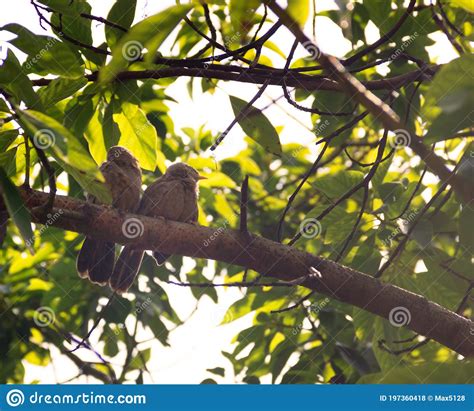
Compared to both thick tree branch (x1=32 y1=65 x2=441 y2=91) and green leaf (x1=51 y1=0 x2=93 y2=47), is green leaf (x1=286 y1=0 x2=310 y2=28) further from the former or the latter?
green leaf (x1=51 y1=0 x2=93 y2=47)

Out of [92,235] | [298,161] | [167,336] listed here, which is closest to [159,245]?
[92,235]

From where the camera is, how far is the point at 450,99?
1.21 metres

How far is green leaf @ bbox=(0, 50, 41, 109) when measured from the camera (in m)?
2.15

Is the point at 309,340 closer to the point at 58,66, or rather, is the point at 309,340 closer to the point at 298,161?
the point at 298,161

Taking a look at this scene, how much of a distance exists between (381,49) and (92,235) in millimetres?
2205

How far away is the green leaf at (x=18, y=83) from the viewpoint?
2150mm

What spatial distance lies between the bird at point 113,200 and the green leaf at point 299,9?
110 inches

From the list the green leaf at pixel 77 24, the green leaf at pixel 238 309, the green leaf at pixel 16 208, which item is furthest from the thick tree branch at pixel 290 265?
the green leaf at pixel 238 309

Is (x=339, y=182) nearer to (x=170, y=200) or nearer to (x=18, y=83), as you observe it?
(x=170, y=200)

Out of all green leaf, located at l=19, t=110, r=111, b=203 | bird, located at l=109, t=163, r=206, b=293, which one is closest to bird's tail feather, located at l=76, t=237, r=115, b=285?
bird, located at l=109, t=163, r=206, b=293

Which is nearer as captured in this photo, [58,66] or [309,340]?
[58,66]

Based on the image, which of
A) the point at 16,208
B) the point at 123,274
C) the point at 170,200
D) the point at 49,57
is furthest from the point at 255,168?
the point at 16,208

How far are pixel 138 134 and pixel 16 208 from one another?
55.2 inches

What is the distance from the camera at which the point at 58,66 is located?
8.43ft
